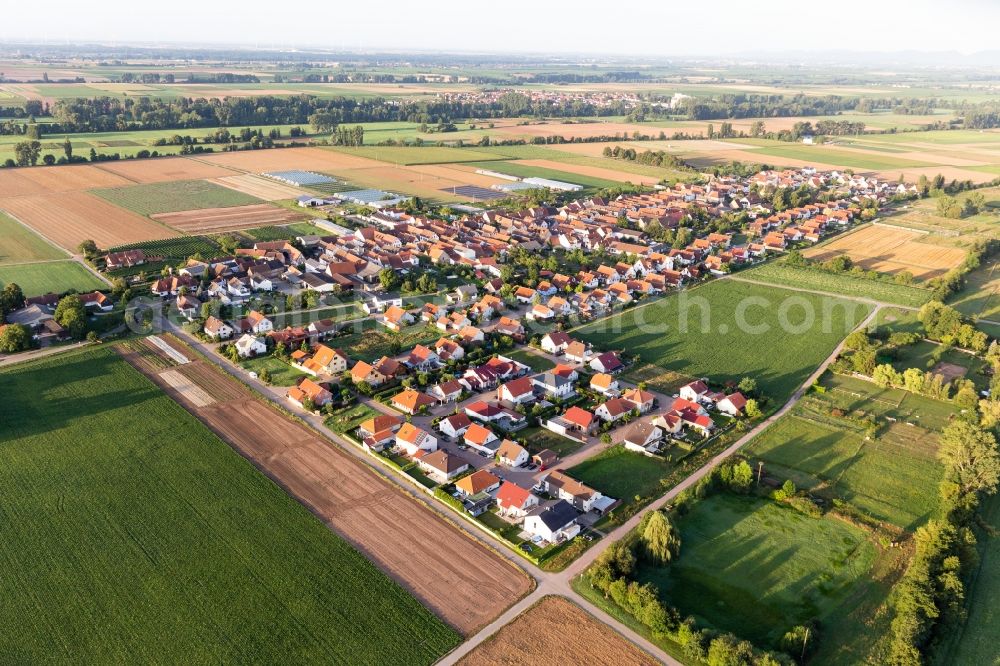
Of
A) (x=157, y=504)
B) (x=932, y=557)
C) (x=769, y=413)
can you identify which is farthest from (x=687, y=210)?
(x=157, y=504)

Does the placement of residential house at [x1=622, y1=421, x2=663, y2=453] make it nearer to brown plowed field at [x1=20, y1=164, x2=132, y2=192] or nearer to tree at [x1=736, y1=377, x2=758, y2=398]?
tree at [x1=736, y1=377, x2=758, y2=398]

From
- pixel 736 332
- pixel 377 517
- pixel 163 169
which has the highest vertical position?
pixel 163 169

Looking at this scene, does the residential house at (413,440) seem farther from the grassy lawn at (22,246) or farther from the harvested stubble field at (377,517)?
the grassy lawn at (22,246)

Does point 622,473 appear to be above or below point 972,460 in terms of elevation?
below

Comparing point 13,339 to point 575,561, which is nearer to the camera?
point 575,561

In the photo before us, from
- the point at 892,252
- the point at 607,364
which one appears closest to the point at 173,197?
the point at 607,364

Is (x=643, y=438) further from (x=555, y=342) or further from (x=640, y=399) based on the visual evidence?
(x=555, y=342)

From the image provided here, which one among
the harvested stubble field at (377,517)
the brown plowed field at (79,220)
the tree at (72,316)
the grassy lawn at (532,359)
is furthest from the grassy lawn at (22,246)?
the grassy lawn at (532,359)
